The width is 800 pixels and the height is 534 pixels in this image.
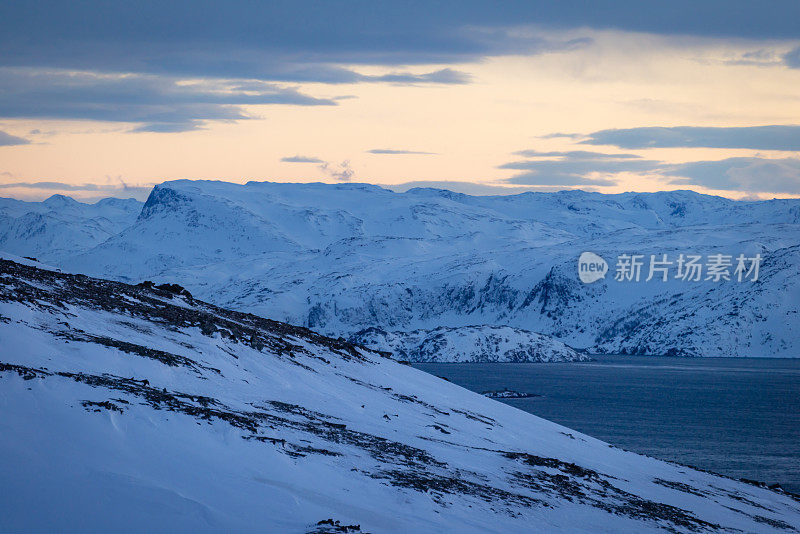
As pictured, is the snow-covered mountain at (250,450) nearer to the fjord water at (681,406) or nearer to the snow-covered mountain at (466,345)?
the fjord water at (681,406)

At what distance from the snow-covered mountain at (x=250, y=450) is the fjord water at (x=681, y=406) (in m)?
20.1

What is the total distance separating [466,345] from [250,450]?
15704cm

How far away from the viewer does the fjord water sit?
55.2 m

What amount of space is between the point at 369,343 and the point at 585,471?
150 m

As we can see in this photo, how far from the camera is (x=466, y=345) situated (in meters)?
174

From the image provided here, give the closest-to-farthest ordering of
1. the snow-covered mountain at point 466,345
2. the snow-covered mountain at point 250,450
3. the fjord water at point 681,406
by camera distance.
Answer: the snow-covered mountain at point 250,450
the fjord water at point 681,406
the snow-covered mountain at point 466,345

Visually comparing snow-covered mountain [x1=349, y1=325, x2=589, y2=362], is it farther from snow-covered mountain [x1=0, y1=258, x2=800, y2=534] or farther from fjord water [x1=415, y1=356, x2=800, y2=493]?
snow-covered mountain [x1=0, y1=258, x2=800, y2=534]

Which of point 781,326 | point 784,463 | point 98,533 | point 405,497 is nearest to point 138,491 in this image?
point 98,533

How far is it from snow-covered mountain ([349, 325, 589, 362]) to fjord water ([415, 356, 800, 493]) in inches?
194

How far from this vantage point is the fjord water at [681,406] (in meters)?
55.2

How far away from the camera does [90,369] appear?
22.1m

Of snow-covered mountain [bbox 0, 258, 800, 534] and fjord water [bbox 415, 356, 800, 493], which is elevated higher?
snow-covered mountain [bbox 0, 258, 800, 534]

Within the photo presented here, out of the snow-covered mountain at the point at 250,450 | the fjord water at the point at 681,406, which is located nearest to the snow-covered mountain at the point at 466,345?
the fjord water at the point at 681,406

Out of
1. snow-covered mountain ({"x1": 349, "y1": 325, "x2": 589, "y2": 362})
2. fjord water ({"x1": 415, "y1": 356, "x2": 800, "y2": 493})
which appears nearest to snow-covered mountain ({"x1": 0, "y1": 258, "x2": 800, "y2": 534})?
fjord water ({"x1": 415, "y1": 356, "x2": 800, "y2": 493})
